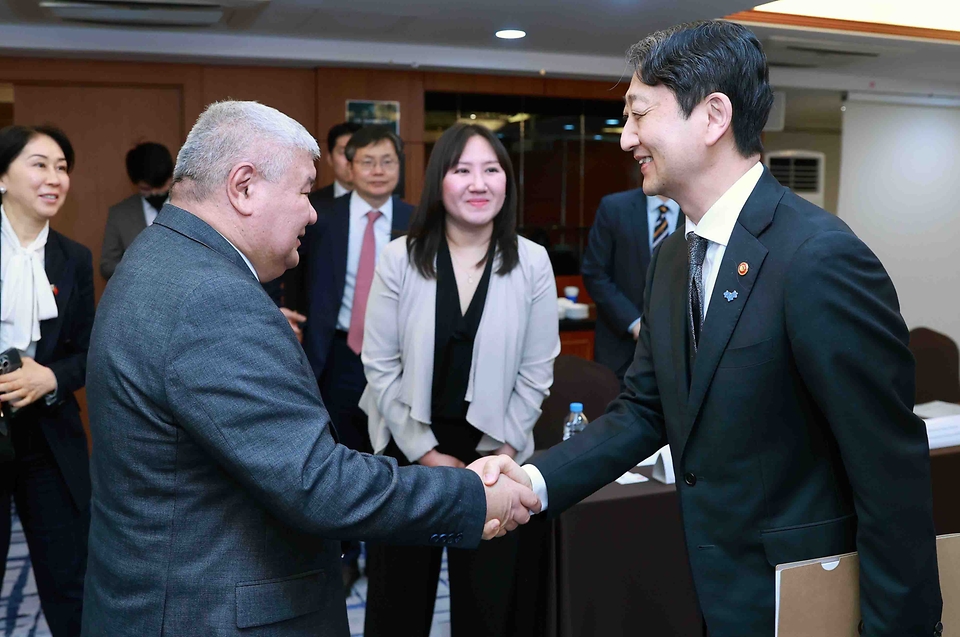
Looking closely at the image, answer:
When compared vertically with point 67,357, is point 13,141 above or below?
above

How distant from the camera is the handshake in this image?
1826 millimetres

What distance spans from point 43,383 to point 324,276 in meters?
1.20

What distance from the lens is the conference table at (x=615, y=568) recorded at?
7.42ft

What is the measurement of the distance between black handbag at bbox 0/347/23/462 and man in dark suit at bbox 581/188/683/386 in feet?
8.05

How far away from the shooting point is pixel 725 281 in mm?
1537

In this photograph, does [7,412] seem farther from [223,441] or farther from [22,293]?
[223,441]

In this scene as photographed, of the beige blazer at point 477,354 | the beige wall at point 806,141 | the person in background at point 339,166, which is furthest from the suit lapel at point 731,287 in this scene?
the beige wall at point 806,141

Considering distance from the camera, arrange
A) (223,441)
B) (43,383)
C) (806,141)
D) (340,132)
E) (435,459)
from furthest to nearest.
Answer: (806,141) → (340,132) → (43,383) → (435,459) → (223,441)

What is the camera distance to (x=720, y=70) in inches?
61.3

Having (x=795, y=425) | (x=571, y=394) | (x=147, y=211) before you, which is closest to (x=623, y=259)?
(x=571, y=394)

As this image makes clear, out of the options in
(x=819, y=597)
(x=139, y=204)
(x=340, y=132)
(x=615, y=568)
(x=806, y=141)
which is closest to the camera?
(x=819, y=597)

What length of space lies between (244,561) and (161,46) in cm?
499

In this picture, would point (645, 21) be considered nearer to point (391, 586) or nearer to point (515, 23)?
point (515, 23)

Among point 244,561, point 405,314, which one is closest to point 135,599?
point 244,561
